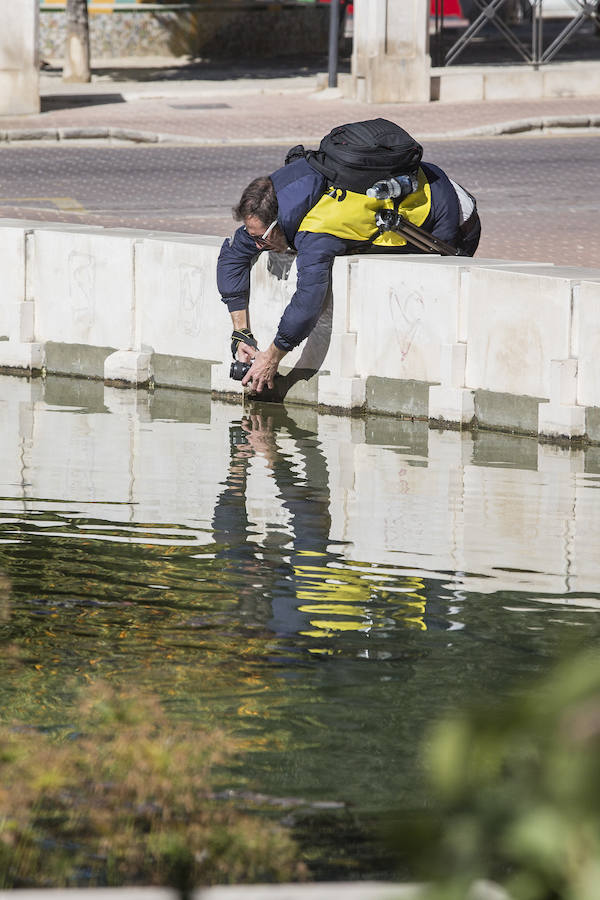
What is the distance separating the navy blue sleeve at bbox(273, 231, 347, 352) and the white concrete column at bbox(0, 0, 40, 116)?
14107 millimetres

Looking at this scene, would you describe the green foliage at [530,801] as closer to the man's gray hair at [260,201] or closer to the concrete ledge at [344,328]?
the concrete ledge at [344,328]

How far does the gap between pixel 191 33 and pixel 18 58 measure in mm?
11106

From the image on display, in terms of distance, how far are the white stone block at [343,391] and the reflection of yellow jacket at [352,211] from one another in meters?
0.80

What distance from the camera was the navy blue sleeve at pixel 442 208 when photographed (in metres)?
9.45

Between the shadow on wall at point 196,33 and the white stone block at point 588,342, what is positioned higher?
the shadow on wall at point 196,33

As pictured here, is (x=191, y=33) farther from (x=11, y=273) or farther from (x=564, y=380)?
(x=564, y=380)

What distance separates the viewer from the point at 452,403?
911cm

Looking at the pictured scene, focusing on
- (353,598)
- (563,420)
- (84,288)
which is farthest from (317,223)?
(353,598)

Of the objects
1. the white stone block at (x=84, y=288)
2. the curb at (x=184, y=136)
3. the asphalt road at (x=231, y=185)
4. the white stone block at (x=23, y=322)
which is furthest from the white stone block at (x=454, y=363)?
the curb at (x=184, y=136)

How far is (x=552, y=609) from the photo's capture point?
18.4 feet

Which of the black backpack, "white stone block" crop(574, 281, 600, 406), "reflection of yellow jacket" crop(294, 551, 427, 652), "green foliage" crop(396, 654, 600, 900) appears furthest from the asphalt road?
"green foliage" crop(396, 654, 600, 900)

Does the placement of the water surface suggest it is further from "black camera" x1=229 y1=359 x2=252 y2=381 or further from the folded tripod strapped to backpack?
the folded tripod strapped to backpack

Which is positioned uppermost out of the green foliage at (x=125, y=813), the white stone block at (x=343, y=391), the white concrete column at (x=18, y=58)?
the white concrete column at (x=18, y=58)

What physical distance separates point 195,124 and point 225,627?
57.3 ft
